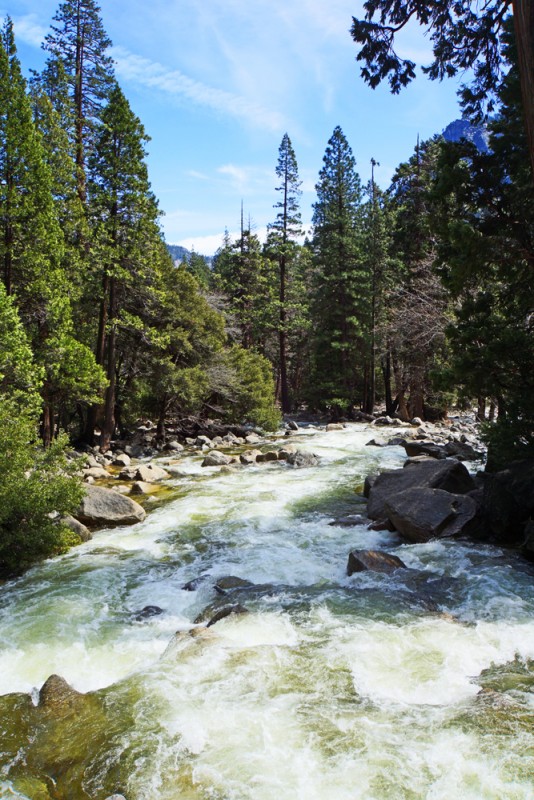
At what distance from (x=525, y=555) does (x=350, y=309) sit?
24186 millimetres

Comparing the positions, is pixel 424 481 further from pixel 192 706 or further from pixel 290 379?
pixel 290 379

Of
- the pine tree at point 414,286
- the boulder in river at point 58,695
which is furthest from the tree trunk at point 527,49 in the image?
the pine tree at point 414,286

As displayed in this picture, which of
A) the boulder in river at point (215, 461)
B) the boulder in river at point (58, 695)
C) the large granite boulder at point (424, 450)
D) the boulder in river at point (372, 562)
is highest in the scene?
the large granite boulder at point (424, 450)

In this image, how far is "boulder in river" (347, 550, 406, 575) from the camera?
7.48 m

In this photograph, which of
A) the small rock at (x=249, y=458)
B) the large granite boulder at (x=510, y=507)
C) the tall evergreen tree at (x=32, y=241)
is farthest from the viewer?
the small rock at (x=249, y=458)

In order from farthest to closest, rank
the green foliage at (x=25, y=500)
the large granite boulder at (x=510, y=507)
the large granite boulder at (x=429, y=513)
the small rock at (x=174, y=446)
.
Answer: the small rock at (x=174, y=446), the large granite boulder at (x=429, y=513), the large granite boulder at (x=510, y=507), the green foliage at (x=25, y=500)

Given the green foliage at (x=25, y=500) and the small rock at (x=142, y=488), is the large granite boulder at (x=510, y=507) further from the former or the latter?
the small rock at (x=142, y=488)

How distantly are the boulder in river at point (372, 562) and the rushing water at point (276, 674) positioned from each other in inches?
7.5

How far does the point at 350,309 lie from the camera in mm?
30672

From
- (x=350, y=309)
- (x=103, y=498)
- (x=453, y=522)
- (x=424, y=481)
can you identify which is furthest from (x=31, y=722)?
(x=350, y=309)

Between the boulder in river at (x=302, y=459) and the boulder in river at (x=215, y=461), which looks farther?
the boulder in river at (x=215, y=461)

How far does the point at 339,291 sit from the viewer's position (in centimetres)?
3053

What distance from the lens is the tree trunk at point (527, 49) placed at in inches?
251

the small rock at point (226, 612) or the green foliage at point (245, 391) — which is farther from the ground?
the green foliage at point (245, 391)
